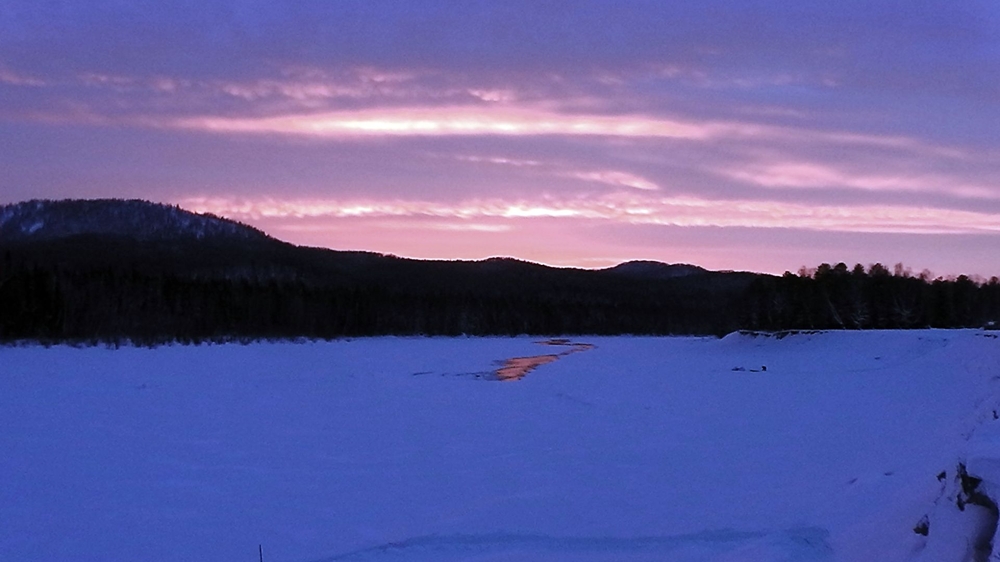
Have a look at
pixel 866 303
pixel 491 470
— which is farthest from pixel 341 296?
pixel 491 470

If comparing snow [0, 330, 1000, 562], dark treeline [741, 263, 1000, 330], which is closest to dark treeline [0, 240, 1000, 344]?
dark treeline [741, 263, 1000, 330]

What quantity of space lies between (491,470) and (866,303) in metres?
67.4

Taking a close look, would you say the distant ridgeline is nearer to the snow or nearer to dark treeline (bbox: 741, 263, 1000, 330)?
dark treeline (bbox: 741, 263, 1000, 330)

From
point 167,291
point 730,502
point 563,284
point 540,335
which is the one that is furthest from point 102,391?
point 563,284

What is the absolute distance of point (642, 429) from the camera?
53.6 feet

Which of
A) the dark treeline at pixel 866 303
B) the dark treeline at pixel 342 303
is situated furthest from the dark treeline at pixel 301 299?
the dark treeline at pixel 866 303

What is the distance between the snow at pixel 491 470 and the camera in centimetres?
799

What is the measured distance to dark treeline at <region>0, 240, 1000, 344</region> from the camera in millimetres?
67625

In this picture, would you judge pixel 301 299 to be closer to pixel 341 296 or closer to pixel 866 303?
pixel 341 296

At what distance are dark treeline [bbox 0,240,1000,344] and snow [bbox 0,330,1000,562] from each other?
42853mm

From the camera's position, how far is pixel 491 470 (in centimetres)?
1215

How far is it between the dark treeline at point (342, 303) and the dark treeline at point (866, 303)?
12 centimetres

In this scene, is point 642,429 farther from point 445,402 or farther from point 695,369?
point 695,369

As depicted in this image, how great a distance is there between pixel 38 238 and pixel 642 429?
169 m
